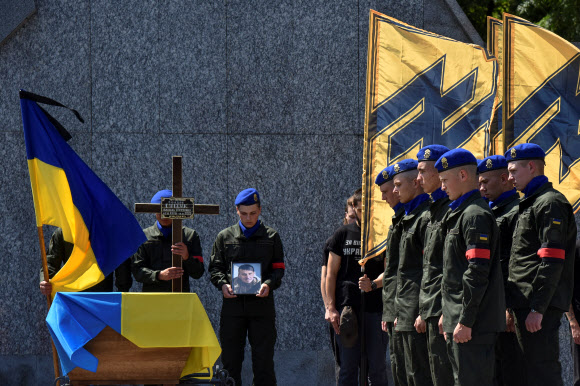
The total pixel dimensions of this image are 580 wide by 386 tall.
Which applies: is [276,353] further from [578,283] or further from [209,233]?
[578,283]

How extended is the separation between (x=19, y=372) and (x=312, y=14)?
4750 mm

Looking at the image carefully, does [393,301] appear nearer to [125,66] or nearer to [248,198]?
[248,198]

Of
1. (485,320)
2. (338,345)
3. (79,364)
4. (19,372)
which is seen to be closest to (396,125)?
(338,345)

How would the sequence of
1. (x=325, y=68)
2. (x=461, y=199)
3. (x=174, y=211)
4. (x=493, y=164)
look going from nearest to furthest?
(x=461, y=199) → (x=493, y=164) → (x=174, y=211) → (x=325, y=68)

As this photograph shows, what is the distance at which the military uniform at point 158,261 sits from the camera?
300 inches

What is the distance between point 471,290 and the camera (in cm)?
529

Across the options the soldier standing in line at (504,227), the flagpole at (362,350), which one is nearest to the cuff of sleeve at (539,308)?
the soldier standing in line at (504,227)

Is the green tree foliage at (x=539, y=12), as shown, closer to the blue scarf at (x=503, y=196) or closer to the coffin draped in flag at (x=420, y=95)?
the coffin draped in flag at (x=420, y=95)

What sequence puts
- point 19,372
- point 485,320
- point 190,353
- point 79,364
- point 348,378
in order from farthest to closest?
point 19,372, point 348,378, point 190,353, point 79,364, point 485,320

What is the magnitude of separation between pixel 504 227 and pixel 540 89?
1.97 m

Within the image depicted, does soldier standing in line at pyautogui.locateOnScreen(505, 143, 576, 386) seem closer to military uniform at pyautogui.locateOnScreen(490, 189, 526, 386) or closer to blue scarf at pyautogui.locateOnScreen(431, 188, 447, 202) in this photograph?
military uniform at pyautogui.locateOnScreen(490, 189, 526, 386)

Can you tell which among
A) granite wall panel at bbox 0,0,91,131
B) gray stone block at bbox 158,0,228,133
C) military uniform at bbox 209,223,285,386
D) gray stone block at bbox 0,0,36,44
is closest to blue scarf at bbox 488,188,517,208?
military uniform at bbox 209,223,285,386

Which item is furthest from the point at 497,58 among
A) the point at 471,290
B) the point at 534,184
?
the point at 471,290

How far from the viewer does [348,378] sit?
7559 millimetres
